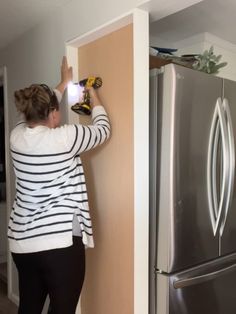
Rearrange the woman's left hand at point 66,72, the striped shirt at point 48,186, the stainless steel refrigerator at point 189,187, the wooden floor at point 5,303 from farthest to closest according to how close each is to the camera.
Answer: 1. the wooden floor at point 5,303
2. the woman's left hand at point 66,72
3. the stainless steel refrigerator at point 189,187
4. the striped shirt at point 48,186

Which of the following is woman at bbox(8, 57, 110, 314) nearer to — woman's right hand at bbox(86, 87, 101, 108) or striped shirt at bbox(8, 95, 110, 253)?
striped shirt at bbox(8, 95, 110, 253)

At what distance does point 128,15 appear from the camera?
150cm

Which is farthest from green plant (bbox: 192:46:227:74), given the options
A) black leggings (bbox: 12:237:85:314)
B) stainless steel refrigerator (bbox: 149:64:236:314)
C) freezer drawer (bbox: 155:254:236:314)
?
black leggings (bbox: 12:237:85:314)

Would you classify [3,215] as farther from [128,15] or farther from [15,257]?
[128,15]

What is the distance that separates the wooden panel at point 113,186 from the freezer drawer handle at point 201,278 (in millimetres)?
231

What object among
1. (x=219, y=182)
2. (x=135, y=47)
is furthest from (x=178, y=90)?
(x=219, y=182)

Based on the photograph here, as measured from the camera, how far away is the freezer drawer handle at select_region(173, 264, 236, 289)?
1.55 meters

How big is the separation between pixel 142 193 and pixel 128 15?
0.84 m

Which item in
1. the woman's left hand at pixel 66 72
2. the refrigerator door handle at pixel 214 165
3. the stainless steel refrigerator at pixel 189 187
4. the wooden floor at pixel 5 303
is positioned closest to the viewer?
the stainless steel refrigerator at pixel 189 187

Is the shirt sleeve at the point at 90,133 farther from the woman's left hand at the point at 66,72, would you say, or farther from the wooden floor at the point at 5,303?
the wooden floor at the point at 5,303

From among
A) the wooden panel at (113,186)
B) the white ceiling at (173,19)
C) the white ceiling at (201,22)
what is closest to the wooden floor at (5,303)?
the wooden panel at (113,186)

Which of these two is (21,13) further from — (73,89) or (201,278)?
(201,278)

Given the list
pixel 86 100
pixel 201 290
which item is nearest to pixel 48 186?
pixel 86 100

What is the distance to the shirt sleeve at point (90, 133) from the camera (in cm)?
143
